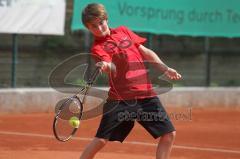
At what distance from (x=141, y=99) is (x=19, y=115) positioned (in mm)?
8501

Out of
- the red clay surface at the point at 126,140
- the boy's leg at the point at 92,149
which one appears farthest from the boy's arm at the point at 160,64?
the red clay surface at the point at 126,140

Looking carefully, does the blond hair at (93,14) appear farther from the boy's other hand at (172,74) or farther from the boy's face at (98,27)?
the boy's other hand at (172,74)

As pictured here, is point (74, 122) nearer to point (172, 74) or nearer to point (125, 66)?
point (125, 66)

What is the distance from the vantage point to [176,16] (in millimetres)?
17797

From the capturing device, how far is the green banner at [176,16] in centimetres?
1664

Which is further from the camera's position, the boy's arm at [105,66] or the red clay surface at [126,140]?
the red clay surface at [126,140]

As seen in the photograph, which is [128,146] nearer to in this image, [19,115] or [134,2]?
[19,115]

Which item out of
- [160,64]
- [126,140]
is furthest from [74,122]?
[126,140]

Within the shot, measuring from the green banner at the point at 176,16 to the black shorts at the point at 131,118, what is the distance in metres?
9.05

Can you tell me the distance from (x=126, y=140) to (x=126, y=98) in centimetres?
479

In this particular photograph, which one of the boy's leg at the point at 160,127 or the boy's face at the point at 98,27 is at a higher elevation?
the boy's face at the point at 98,27

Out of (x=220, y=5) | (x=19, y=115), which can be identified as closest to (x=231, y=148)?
(x=19, y=115)

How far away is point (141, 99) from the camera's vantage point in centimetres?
709

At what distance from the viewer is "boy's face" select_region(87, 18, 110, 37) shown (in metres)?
6.71
